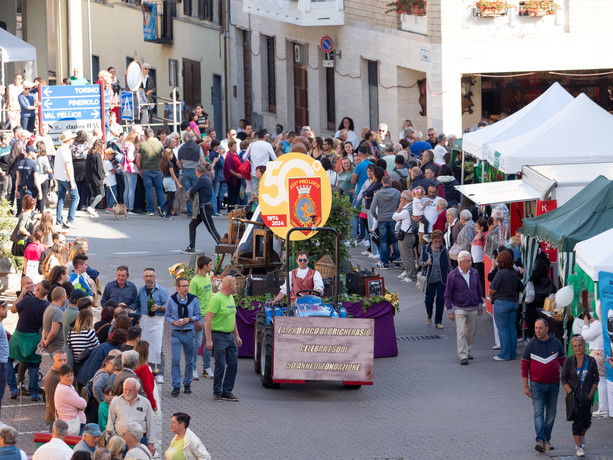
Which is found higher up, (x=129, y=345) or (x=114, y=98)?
(x=114, y=98)

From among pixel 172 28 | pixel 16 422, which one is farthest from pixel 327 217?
pixel 172 28

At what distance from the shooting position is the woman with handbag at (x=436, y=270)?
719 inches

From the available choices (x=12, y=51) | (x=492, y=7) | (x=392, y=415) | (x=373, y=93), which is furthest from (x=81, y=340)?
(x=12, y=51)

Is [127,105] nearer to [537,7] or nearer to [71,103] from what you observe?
[71,103]

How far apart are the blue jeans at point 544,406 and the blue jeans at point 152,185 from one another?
47.6 ft

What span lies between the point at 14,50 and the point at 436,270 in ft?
66.1

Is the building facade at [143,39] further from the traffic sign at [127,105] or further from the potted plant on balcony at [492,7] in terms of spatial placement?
the potted plant on balcony at [492,7]

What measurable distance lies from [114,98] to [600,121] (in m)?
15.8

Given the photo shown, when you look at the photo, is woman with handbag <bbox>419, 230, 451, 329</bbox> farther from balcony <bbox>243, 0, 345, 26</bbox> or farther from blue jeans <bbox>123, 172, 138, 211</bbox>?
balcony <bbox>243, 0, 345, 26</bbox>

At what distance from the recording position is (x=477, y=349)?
58.4ft

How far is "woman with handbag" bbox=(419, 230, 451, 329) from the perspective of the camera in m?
18.3

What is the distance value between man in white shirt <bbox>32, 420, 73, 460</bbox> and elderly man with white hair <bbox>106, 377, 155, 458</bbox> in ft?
2.72

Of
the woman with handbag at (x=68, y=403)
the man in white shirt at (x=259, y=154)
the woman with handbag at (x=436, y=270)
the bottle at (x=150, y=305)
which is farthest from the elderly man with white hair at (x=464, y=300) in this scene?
the man in white shirt at (x=259, y=154)

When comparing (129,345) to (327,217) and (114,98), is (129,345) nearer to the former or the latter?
(327,217)
